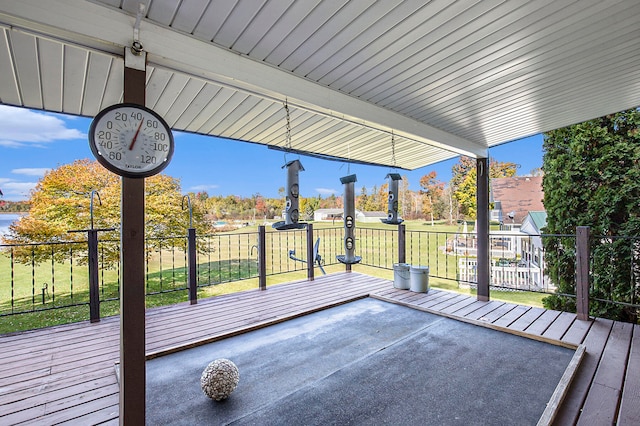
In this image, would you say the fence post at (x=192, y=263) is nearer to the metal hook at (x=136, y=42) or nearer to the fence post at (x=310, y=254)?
the fence post at (x=310, y=254)

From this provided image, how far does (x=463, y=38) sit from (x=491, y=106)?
5.02 ft

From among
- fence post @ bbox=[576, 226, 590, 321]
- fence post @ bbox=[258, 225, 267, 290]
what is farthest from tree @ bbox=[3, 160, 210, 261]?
fence post @ bbox=[576, 226, 590, 321]

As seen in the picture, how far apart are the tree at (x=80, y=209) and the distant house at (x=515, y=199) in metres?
8.66

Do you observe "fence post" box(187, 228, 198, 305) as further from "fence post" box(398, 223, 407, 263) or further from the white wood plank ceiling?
"fence post" box(398, 223, 407, 263)

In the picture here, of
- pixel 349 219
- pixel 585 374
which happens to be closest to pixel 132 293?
pixel 349 219

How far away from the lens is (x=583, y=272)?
3.56m

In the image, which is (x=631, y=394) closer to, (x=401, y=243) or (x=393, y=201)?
(x=393, y=201)

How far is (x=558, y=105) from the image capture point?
3.32 meters

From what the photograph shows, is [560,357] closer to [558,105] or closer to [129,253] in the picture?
[558,105]

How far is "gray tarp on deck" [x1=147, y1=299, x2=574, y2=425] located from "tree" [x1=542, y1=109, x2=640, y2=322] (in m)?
2.05

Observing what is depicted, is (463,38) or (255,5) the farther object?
(463,38)

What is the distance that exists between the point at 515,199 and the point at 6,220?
1206 cm

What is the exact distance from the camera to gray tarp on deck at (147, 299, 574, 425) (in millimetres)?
1927

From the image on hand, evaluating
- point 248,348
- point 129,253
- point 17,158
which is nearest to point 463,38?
point 129,253
